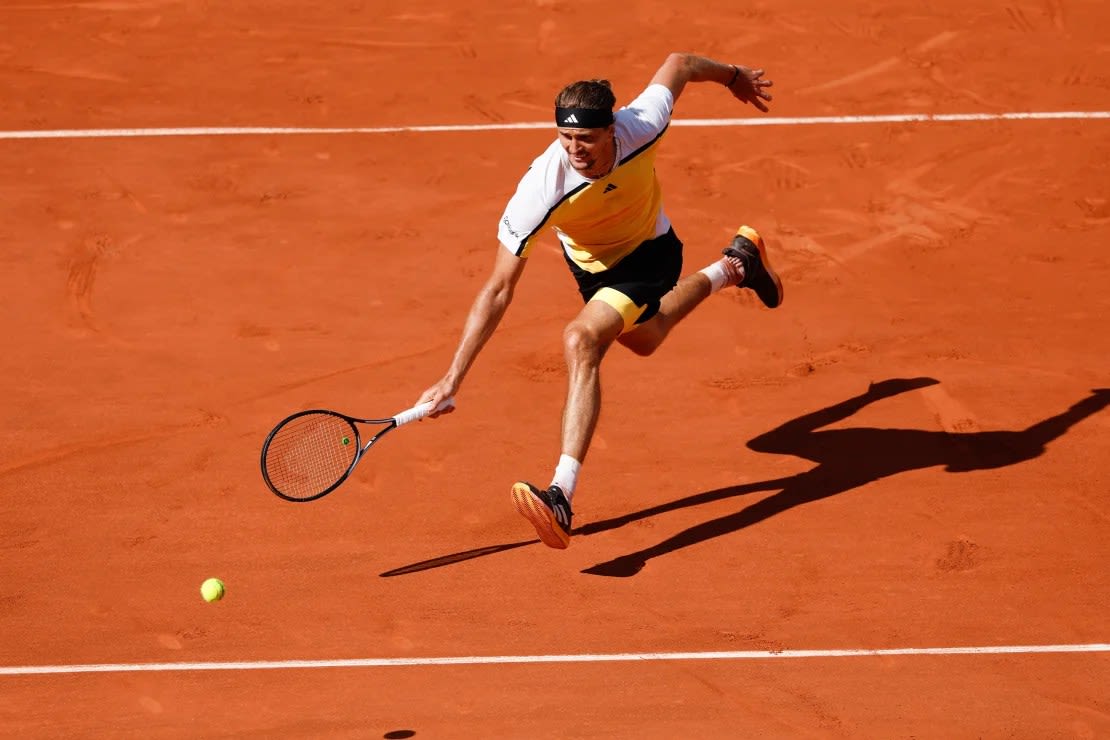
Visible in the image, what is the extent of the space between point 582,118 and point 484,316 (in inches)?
38.2

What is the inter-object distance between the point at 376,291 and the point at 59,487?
2417 mm

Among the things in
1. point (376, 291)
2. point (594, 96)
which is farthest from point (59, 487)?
point (594, 96)

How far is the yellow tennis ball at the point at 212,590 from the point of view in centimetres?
742

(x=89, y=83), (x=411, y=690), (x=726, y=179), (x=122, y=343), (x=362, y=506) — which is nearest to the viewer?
(x=411, y=690)

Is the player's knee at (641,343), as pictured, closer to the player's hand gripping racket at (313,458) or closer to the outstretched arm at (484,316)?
the outstretched arm at (484,316)

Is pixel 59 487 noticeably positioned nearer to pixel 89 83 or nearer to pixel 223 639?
pixel 223 639

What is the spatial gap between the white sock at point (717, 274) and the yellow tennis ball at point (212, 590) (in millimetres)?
2906

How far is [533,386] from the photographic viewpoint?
358 inches

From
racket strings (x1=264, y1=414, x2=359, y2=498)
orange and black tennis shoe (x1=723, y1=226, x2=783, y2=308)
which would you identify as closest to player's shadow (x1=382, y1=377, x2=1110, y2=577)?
racket strings (x1=264, y1=414, x2=359, y2=498)

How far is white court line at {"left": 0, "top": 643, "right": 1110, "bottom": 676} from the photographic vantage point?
7.00 m

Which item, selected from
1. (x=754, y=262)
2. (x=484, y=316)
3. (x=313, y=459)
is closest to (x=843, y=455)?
(x=754, y=262)

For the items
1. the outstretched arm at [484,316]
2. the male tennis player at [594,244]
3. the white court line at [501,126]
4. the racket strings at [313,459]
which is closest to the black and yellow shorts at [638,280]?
the male tennis player at [594,244]

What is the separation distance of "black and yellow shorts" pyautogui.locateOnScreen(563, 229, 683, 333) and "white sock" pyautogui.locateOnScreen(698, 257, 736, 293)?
15.9 inches

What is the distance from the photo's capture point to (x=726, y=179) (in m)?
10.9
